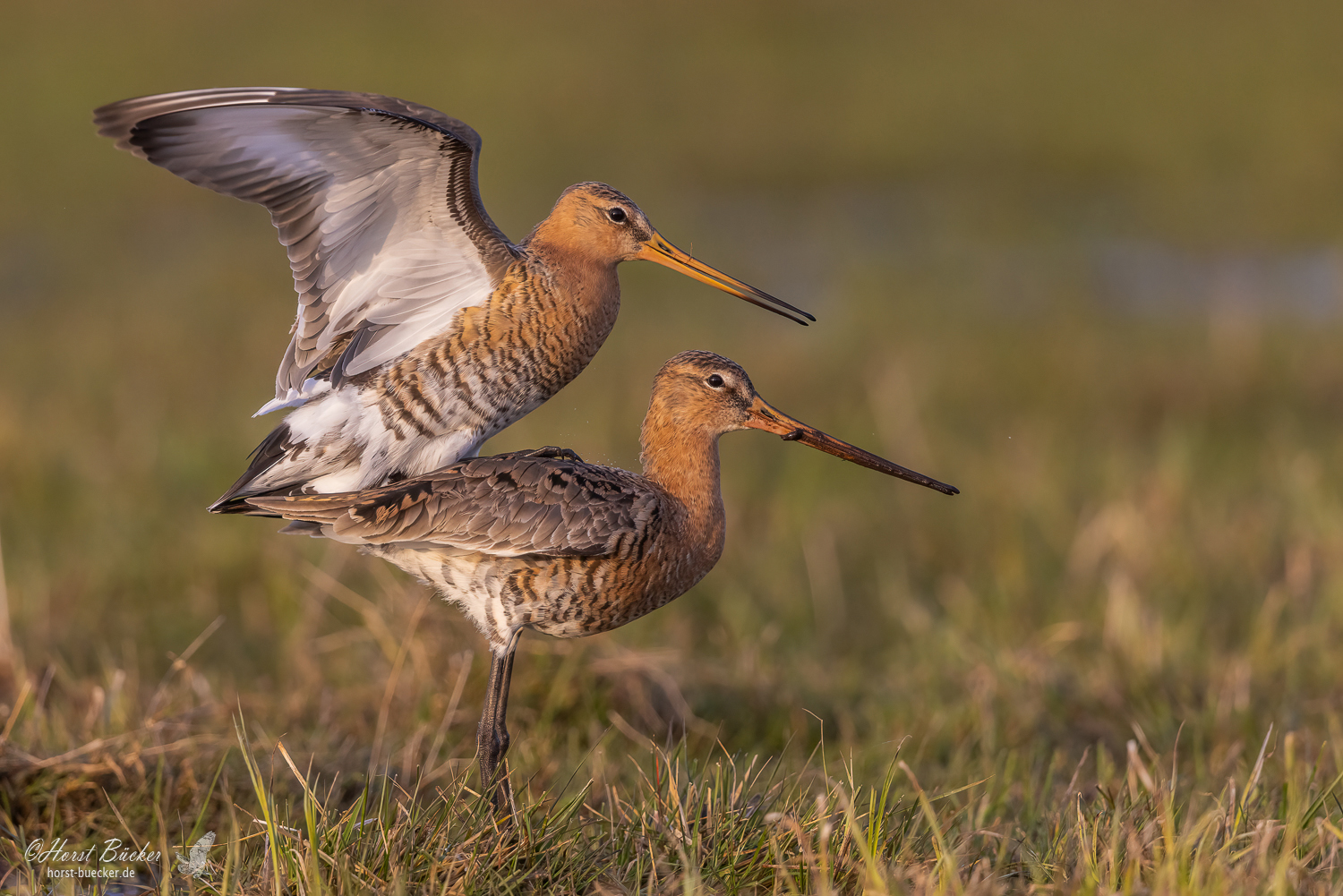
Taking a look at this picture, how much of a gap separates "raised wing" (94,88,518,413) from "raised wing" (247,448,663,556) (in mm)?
347

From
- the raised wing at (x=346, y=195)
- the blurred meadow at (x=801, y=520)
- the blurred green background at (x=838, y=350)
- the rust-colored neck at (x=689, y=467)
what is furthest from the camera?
the blurred green background at (x=838, y=350)

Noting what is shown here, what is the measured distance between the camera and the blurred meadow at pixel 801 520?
389cm

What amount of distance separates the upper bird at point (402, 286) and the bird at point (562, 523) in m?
0.15

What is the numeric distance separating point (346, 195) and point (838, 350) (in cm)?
755

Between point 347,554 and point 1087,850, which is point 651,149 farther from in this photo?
point 1087,850

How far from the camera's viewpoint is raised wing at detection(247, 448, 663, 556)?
394cm

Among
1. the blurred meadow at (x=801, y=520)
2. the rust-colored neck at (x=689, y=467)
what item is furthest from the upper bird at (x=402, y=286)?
the blurred meadow at (x=801, y=520)

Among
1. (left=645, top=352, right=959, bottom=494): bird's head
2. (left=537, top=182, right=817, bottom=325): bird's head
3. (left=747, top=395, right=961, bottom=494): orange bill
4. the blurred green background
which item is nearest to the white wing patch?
(left=537, top=182, right=817, bottom=325): bird's head

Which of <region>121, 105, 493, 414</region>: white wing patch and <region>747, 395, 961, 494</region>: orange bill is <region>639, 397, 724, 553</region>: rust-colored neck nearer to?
<region>747, 395, 961, 494</region>: orange bill

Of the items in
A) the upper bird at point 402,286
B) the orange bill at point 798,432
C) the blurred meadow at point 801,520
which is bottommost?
the blurred meadow at point 801,520

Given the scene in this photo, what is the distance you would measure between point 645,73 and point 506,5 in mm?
4926

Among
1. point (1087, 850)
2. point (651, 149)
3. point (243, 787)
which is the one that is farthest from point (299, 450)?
point (651, 149)

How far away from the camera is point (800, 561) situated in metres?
7.95

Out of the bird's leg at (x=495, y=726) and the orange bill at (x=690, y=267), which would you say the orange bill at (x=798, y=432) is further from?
the bird's leg at (x=495, y=726)
